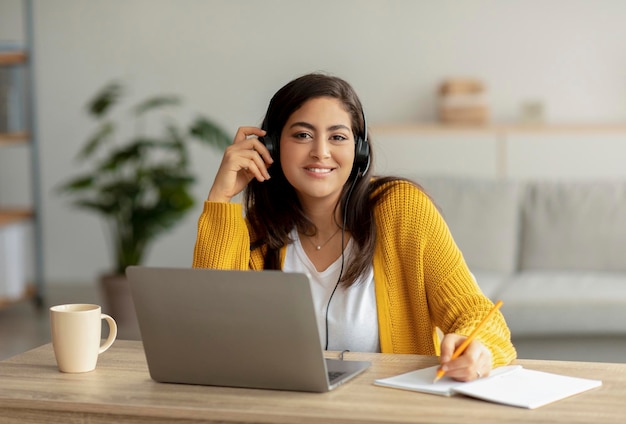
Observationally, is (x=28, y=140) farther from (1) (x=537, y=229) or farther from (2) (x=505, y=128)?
(1) (x=537, y=229)

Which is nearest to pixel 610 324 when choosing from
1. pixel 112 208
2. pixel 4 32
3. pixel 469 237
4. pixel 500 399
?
pixel 469 237

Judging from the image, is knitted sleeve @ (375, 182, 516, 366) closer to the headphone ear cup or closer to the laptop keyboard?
the headphone ear cup

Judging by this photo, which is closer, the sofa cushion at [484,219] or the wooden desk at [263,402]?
the wooden desk at [263,402]

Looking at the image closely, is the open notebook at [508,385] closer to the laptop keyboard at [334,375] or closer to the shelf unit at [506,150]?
the laptop keyboard at [334,375]

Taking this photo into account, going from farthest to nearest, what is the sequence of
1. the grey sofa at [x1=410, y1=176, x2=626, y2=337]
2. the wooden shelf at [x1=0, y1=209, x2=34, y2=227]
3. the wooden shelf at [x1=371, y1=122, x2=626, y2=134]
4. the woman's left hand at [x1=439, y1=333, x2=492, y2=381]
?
the wooden shelf at [x1=0, y1=209, x2=34, y2=227] < the wooden shelf at [x1=371, y1=122, x2=626, y2=134] < the grey sofa at [x1=410, y1=176, x2=626, y2=337] < the woman's left hand at [x1=439, y1=333, x2=492, y2=381]

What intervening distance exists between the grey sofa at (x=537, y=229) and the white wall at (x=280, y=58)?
1.19 meters

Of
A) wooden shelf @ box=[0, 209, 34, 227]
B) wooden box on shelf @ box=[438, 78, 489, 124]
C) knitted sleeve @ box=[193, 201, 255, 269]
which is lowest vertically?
wooden shelf @ box=[0, 209, 34, 227]

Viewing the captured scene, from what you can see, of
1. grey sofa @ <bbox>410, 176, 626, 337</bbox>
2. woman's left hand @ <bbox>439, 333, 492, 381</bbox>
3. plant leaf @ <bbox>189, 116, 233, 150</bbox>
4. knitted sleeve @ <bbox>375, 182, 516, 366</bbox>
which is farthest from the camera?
plant leaf @ <bbox>189, 116, 233, 150</bbox>

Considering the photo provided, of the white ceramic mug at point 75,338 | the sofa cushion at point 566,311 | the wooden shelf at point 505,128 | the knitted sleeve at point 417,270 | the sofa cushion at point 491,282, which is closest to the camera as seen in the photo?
the white ceramic mug at point 75,338

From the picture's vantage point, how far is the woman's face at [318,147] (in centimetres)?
188

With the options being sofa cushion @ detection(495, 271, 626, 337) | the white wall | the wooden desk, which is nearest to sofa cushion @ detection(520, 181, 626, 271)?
sofa cushion @ detection(495, 271, 626, 337)

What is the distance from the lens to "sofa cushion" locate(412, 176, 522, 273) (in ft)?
12.3

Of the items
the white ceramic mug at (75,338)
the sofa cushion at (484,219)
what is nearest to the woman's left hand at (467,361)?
the white ceramic mug at (75,338)

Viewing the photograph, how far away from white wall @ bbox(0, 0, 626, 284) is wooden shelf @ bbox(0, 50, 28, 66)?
21.3 inches
